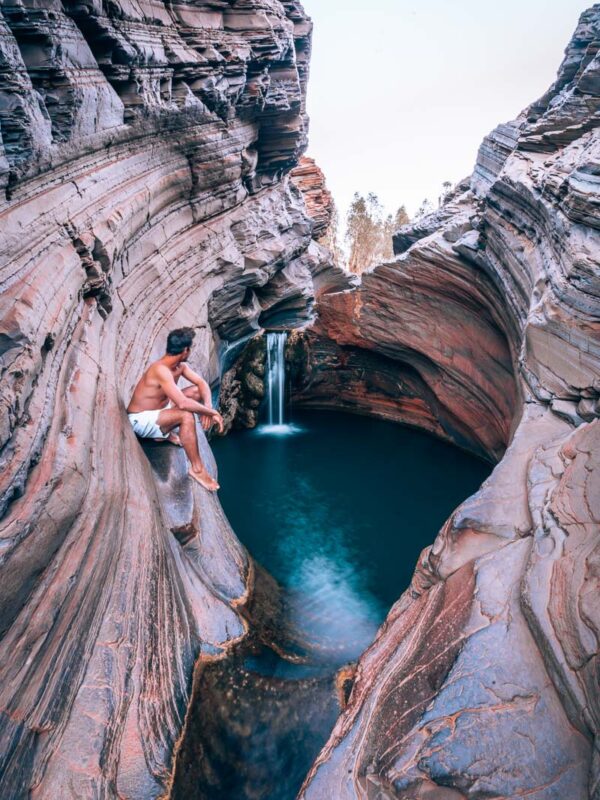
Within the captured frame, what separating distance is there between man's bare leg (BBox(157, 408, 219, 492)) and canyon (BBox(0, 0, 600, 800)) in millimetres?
292

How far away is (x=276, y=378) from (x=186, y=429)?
9253 mm

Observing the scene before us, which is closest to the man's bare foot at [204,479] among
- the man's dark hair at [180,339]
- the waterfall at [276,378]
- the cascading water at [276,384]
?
the man's dark hair at [180,339]

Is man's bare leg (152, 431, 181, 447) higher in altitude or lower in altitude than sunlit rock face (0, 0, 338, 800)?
lower

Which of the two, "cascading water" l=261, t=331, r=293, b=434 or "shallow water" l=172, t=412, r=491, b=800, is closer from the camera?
"shallow water" l=172, t=412, r=491, b=800

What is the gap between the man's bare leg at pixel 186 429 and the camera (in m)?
5.91

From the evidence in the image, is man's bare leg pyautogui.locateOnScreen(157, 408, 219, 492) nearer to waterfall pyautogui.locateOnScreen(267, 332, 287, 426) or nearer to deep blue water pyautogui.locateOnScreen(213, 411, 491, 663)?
deep blue water pyautogui.locateOnScreen(213, 411, 491, 663)

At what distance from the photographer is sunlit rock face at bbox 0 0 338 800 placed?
3309 mm

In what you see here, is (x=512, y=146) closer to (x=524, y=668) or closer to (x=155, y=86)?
(x=155, y=86)

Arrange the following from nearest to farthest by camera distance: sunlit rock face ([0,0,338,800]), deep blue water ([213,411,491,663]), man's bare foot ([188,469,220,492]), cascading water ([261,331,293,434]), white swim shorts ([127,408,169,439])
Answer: sunlit rock face ([0,0,338,800]) < white swim shorts ([127,408,169,439]) < man's bare foot ([188,469,220,492]) < deep blue water ([213,411,491,663]) < cascading water ([261,331,293,434])

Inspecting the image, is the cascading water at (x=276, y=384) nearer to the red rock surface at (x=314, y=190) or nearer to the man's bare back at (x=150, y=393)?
the red rock surface at (x=314, y=190)

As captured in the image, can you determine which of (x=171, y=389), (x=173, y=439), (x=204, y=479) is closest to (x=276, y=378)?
(x=173, y=439)

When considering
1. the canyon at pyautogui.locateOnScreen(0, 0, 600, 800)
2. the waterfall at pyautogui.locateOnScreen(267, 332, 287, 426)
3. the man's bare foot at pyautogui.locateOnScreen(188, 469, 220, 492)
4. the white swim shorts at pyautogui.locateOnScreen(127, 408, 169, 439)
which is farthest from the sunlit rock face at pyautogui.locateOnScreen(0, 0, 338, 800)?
the waterfall at pyautogui.locateOnScreen(267, 332, 287, 426)

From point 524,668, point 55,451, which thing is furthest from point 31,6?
point 524,668

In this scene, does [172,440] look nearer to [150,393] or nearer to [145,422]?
[145,422]
